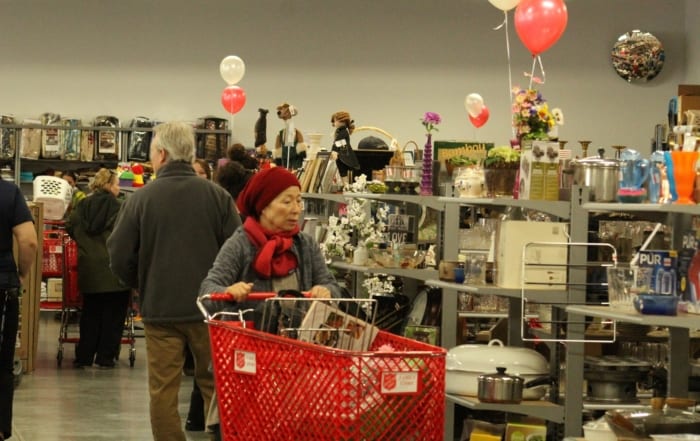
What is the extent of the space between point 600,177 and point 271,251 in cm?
123

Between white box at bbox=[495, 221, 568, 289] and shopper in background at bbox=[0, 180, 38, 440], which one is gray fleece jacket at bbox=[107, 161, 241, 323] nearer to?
shopper in background at bbox=[0, 180, 38, 440]

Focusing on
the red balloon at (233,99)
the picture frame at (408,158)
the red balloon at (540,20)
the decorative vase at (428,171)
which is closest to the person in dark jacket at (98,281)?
the picture frame at (408,158)

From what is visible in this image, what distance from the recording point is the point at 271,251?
14.0ft

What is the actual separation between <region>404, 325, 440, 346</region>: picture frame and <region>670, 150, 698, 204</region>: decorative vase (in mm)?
2336

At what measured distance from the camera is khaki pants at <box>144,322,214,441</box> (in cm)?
520

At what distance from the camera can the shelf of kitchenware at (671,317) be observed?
12.4 ft

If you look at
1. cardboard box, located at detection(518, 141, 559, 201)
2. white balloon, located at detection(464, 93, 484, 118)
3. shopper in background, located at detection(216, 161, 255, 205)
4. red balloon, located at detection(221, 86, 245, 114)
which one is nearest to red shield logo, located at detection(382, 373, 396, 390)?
cardboard box, located at detection(518, 141, 559, 201)

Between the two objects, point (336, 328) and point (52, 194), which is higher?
point (52, 194)

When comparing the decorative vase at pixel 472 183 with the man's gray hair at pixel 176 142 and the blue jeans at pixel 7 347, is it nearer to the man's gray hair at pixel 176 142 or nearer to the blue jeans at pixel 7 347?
the man's gray hair at pixel 176 142

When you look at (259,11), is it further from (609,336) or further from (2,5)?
(609,336)

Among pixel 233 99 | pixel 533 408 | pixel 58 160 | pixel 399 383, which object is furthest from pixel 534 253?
pixel 58 160

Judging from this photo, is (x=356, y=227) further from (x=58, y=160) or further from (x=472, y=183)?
(x=58, y=160)

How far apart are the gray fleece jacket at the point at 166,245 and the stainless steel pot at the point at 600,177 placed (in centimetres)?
175

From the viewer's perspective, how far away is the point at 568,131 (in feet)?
56.1
